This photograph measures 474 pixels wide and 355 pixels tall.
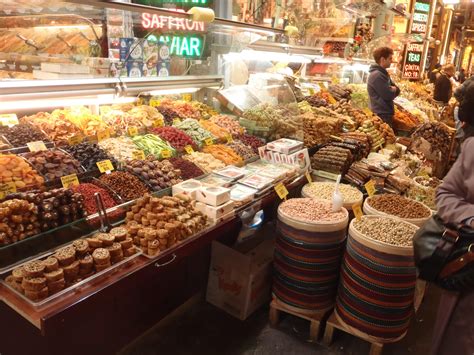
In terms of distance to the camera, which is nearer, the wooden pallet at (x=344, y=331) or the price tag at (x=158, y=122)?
the wooden pallet at (x=344, y=331)

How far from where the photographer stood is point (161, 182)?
2826mm

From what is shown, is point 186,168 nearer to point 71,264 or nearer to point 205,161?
point 205,161

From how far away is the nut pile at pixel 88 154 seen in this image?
8.85 feet

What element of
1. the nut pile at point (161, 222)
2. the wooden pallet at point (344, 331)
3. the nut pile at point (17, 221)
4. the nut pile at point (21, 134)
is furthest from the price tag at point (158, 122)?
the wooden pallet at point (344, 331)

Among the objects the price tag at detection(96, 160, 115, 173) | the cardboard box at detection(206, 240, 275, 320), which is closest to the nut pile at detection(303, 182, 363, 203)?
the cardboard box at detection(206, 240, 275, 320)

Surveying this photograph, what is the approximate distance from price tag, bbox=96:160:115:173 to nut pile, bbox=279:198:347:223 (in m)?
1.35

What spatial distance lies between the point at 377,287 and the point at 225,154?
5.60 ft

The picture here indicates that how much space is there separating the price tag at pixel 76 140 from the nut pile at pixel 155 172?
1.43 feet

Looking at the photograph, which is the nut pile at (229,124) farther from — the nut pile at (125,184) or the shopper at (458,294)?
the shopper at (458,294)

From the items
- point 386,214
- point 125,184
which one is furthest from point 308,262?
point 125,184

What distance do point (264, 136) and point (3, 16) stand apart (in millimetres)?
2597

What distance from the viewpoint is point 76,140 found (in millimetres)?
2936

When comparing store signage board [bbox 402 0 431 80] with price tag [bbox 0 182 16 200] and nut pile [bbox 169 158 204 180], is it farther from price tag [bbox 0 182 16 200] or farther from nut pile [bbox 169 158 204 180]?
price tag [bbox 0 182 16 200]

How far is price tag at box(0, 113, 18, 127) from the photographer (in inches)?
113
